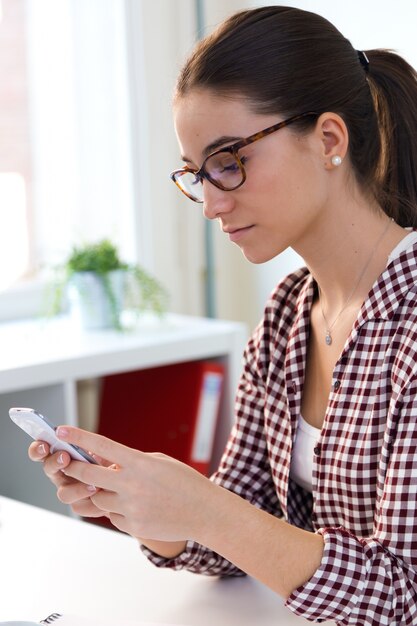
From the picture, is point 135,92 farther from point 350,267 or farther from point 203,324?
point 350,267

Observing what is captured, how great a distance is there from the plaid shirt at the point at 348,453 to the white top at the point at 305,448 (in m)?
0.01

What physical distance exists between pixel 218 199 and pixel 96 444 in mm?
382

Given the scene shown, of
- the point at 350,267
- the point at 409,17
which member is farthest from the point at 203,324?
the point at 350,267

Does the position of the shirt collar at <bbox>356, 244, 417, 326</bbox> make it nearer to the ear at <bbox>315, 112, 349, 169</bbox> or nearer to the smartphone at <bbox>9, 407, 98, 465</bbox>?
the ear at <bbox>315, 112, 349, 169</bbox>

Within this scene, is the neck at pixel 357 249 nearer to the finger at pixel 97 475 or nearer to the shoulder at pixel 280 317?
the shoulder at pixel 280 317

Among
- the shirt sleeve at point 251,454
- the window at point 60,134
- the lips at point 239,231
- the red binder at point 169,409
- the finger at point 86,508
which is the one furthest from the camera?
the window at point 60,134

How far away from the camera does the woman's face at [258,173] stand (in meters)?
1.20

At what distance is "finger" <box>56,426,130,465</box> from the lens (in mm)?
991

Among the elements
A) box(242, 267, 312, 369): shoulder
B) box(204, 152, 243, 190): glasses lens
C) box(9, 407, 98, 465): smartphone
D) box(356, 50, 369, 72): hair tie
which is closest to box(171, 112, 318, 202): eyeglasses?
box(204, 152, 243, 190): glasses lens

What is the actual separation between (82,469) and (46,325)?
1.48 meters

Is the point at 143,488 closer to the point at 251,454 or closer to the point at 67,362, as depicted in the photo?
the point at 251,454

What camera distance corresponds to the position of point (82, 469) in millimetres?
1015

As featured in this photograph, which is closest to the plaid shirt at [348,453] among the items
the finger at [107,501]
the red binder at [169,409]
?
the finger at [107,501]

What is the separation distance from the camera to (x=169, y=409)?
7.81ft
